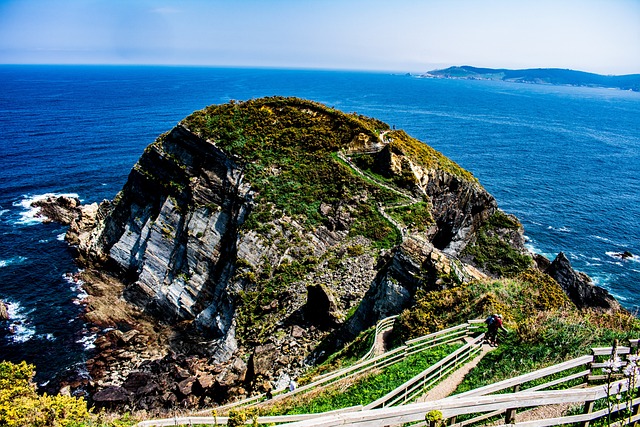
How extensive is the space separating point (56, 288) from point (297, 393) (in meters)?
41.7

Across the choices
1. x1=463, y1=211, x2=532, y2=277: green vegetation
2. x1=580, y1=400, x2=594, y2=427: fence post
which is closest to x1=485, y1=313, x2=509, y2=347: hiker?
x1=580, y1=400, x2=594, y2=427: fence post

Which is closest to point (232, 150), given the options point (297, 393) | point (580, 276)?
point (297, 393)

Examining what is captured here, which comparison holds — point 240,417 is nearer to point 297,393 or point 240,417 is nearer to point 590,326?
point 297,393

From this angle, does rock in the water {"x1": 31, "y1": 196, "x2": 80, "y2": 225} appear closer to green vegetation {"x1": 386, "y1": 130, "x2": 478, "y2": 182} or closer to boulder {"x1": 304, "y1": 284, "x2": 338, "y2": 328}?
boulder {"x1": 304, "y1": 284, "x2": 338, "y2": 328}

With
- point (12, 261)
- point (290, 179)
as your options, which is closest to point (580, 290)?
point (290, 179)

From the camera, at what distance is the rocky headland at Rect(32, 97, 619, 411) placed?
33.2 m

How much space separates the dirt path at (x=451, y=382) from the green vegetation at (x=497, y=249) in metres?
33.5

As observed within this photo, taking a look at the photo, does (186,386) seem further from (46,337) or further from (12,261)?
(12,261)

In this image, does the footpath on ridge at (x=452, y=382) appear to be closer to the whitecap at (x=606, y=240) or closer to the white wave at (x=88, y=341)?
the white wave at (x=88, y=341)

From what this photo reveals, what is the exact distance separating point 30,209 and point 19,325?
3315 centimetres

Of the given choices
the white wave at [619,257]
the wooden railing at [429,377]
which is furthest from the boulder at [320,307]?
the white wave at [619,257]

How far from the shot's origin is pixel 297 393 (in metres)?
20.5

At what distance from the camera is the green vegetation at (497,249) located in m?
51.0

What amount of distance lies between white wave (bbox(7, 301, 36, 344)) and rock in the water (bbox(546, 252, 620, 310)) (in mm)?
58374
